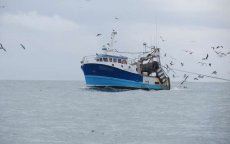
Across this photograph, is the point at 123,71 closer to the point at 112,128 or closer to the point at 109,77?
the point at 109,77

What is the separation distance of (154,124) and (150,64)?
4225 centimetres

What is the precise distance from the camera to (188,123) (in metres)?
39.9

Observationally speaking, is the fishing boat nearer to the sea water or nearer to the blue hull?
the blue hull

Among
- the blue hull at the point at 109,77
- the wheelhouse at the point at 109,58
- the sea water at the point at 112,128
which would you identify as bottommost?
the sea water at the point at 112,128

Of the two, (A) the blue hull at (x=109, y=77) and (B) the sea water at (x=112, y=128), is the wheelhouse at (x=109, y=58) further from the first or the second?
(B) the sea water at (x=112, y=128)

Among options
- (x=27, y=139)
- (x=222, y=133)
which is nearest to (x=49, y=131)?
(x=27, y=139)

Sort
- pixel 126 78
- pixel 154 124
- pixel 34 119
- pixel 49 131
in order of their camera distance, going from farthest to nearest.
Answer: pixel 126 78
pixel 34 119
pixel 154 124
pixel 49 131

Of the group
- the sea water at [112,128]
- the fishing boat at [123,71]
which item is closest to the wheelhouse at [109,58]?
the fishing boat at [123,71]

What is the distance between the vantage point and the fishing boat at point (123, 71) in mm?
74188

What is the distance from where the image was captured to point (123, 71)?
246 feet

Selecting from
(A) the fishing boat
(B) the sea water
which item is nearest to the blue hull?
(A) the fishing boat

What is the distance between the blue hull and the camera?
74.2m

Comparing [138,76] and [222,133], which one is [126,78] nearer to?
[138,76]

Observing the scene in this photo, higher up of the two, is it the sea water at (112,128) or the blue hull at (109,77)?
the blue hull at (109,77)
